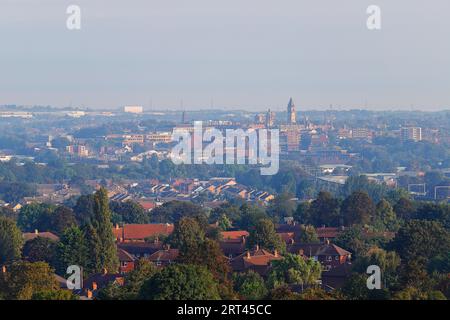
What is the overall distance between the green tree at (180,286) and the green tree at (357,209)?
90.4 feet

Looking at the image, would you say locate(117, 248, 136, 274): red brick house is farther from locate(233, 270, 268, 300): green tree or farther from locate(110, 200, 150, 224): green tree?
locate(110, 200, 150, 224): green tree

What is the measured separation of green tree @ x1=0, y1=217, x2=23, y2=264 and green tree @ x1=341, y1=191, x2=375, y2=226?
13.1 meters

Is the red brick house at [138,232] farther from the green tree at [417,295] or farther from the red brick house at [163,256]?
the green tree at [417,295]

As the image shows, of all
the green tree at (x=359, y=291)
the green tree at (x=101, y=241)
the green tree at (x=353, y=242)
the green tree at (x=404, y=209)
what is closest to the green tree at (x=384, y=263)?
the green tree at (x=359, y=291)

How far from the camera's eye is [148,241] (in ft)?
167

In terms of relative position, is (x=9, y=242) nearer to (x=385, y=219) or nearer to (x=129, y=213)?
(x=385, y=219)

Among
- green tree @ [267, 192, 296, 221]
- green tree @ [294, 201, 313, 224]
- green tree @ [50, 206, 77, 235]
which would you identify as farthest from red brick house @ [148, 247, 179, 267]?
green tree @ [267, 192, 296, 221]

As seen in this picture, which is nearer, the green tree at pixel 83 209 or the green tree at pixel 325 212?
the green tree at pixel 325 212

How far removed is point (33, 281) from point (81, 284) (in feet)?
18.6

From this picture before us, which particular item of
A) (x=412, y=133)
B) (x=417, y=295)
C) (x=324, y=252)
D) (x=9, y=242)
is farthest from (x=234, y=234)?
(x=412, y=133)

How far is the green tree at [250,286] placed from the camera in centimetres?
3073

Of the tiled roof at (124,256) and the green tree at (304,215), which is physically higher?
the tiled roof at (124,256)
